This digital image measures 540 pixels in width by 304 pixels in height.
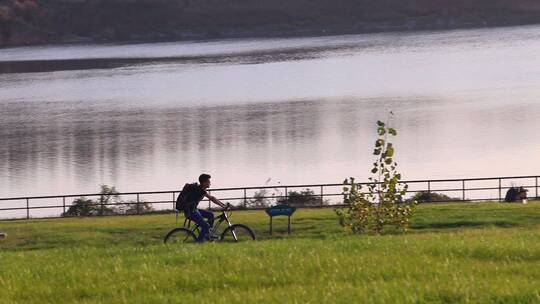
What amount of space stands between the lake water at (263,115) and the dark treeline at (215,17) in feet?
64.0

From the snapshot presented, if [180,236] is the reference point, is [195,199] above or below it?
above

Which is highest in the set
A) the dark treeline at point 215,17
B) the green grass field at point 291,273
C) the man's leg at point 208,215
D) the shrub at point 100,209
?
the dark treeline at point 215,17

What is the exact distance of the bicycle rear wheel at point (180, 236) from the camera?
22562mm

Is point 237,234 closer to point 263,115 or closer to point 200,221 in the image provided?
point 200,221

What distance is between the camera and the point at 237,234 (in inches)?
922

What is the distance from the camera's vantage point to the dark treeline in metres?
188

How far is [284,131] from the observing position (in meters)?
74.5

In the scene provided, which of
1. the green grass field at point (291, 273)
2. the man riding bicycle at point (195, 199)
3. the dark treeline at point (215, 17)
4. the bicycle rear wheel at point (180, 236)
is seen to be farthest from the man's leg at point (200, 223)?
the dark treeline at point (215, 17)

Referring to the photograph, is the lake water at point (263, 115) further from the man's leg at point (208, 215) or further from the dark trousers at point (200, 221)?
the dark trousers at point (200, 221)

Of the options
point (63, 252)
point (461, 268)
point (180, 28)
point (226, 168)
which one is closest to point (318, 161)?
point (226, 168)

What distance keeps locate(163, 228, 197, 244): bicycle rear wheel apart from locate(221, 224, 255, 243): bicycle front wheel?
665 millimetres

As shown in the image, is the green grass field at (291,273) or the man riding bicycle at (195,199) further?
the man riding bicycle at (195,199)

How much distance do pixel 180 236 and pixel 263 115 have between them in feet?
205

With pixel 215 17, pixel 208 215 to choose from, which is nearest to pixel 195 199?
pixel 208 215
